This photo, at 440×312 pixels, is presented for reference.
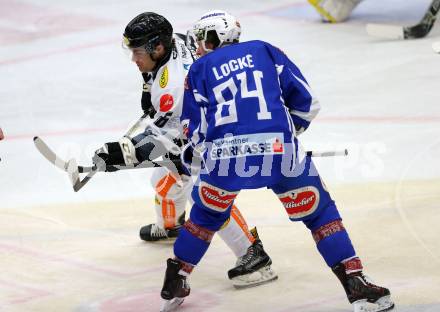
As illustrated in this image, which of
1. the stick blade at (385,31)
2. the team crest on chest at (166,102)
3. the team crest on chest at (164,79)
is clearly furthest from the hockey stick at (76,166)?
the stick blade at (385,31)

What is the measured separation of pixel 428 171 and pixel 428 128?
94 centimetres

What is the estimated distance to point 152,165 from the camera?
4918mm

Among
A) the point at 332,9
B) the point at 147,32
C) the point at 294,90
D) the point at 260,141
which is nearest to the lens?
the point at 260,141

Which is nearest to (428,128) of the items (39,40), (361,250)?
(361,250)

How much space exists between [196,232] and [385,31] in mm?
5883

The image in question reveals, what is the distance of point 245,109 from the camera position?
411cm

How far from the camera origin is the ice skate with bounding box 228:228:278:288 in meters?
4.73

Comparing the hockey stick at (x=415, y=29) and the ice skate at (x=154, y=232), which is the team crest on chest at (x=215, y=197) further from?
the hockey stick at (x=415, y=29)

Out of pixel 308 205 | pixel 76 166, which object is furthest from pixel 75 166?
pixel 308 205

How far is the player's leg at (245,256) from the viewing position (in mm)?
4727

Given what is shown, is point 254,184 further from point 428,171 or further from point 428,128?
point 428,128

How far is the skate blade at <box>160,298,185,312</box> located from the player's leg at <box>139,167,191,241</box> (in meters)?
0.97

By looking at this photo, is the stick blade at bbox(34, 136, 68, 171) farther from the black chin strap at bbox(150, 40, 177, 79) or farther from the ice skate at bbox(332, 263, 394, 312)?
the ice skate at bbox(332, 263, 394, 312)

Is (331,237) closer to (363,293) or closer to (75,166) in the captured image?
(363,293)
